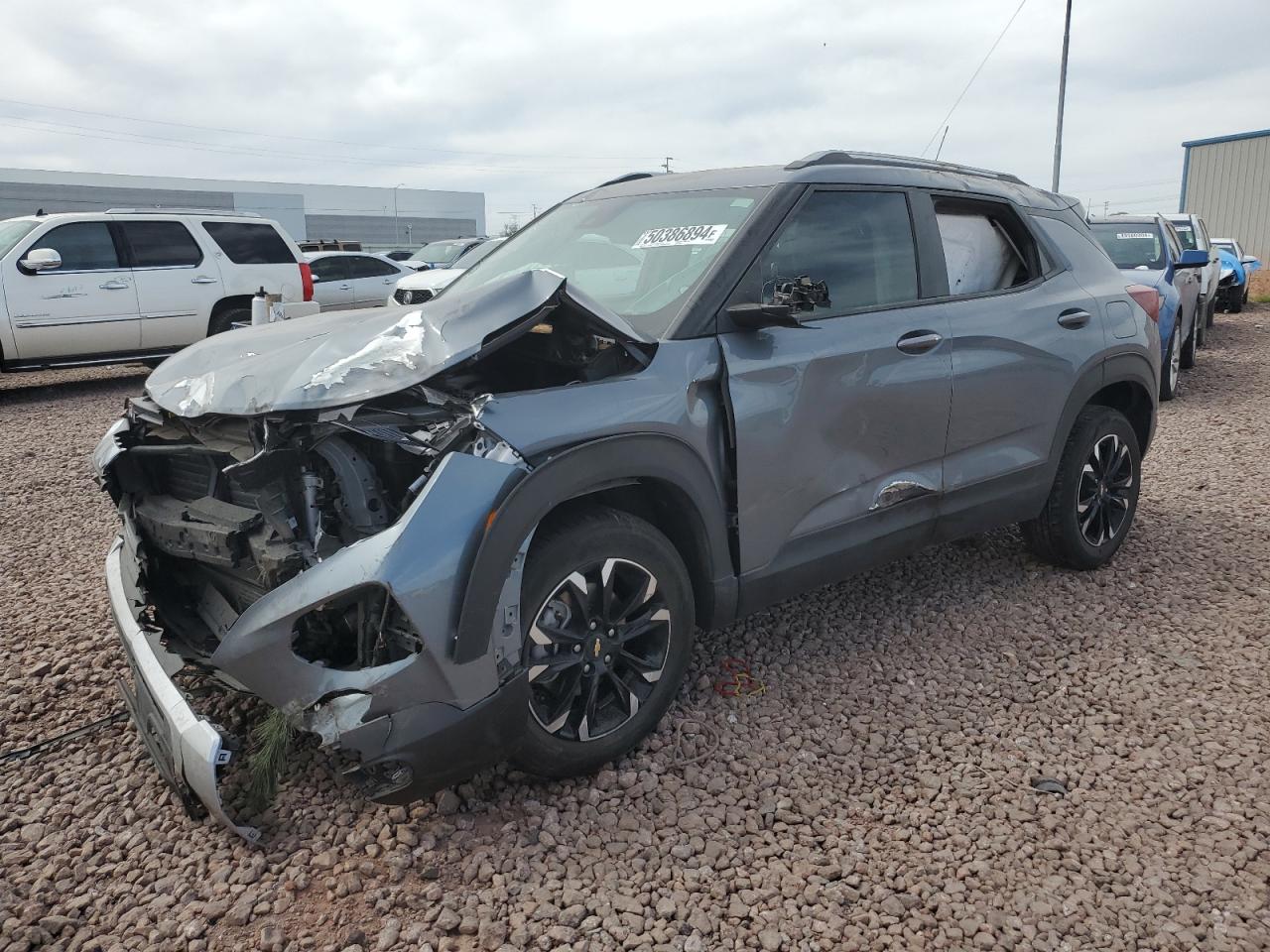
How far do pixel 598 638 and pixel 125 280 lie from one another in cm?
928

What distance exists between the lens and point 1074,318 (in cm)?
424

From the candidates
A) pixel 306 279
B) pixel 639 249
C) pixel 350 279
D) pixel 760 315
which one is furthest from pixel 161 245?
pixel 760 315

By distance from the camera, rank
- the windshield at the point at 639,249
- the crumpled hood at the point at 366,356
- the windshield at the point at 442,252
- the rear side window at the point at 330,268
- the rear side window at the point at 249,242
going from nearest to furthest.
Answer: the crumpled hood at the point at 366,356
the windshield at the point at 639,249
the rear side window at the point at 249,242
the rear side window at the point at 330,268
the windshield at the point at 442,252

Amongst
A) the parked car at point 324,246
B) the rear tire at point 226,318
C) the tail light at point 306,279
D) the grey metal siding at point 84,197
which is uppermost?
the grey metal siding at point 84,197

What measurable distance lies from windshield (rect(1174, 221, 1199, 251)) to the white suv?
12.5m

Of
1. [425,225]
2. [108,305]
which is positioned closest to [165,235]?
[108,305]

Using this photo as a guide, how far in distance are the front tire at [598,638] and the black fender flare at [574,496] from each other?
0.46 ft

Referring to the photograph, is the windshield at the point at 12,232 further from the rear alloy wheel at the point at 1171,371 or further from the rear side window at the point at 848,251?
the rear alloy wheel at the point at 1171,371

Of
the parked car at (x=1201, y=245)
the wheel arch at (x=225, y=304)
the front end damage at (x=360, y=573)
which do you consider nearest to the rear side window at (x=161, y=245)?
the wheel arch at (x=225, y=304)

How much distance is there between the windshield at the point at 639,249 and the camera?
3189 millimetres

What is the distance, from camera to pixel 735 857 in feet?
8.48

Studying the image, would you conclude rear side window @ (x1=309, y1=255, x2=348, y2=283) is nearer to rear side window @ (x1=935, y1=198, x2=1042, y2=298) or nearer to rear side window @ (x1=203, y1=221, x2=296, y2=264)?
rear side window @ (x1=203, y1=221, x2=296, y2=264)

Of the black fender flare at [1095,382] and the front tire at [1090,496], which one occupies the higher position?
the black fender flare at [1095,382]

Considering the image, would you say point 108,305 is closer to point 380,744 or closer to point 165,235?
point 165,235
